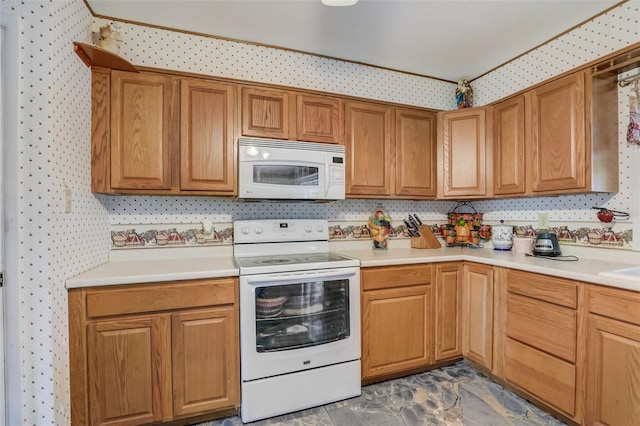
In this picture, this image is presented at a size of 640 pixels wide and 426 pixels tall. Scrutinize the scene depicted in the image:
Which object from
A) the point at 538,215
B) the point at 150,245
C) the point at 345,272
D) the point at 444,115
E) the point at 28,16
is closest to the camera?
the point at 28,16

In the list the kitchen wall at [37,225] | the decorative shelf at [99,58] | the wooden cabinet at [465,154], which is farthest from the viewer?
the wooden cabinet at [465,154]

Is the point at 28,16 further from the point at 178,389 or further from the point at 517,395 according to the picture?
the point at 517,395

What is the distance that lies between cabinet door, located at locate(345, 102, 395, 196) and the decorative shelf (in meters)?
1.50

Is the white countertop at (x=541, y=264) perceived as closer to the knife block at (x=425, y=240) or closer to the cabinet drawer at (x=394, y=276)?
the cabinet drawer at (x=394, y=276)

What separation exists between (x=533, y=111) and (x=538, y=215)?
82 cm

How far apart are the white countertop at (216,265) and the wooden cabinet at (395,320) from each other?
10cm

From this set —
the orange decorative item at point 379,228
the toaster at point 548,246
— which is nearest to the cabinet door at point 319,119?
the orange decorative item at point 379,228

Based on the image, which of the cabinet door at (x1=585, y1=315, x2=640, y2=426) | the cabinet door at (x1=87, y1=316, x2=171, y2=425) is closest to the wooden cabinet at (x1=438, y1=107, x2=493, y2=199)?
the cabinet door at (x1=585, y1=315, x2=640, y2=426)

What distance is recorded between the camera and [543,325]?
5.75 feet

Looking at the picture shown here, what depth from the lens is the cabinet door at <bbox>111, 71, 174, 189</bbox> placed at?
180cm

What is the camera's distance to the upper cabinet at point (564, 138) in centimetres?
183

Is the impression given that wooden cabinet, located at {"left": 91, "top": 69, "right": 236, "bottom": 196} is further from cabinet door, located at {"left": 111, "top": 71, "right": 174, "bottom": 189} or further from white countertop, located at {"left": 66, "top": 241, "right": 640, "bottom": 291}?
white countertop, located at {"left": 66, "top": 241, "right": 640, "bottom": 291}

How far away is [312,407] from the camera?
1846mm

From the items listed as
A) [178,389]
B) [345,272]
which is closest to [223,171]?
[345,272]
